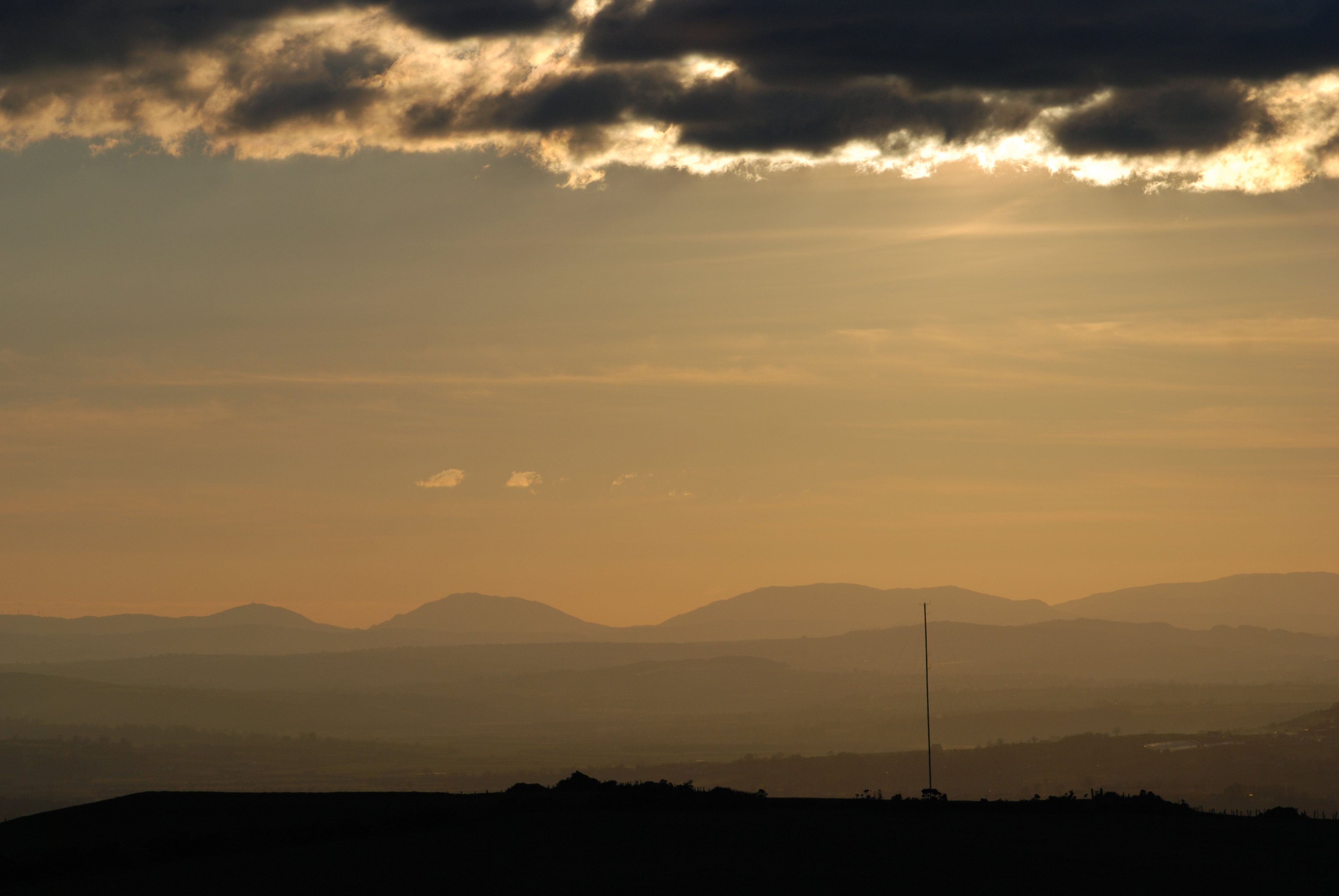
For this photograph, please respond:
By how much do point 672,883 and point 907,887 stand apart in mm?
9596

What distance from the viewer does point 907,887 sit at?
57.1 m

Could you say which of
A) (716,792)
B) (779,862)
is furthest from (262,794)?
(779,862)

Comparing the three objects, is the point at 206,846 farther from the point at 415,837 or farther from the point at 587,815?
the point at 587,815

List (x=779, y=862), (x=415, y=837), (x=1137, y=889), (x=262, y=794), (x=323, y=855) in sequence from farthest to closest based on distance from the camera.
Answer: (x=262, y=794)
(x=415, y=837)
(x=323, y=855)
(x=779, y=862)
(x=1137, y=889)

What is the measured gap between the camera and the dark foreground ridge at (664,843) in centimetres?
6147

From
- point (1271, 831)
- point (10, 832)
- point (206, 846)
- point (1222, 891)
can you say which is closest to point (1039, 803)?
point (1271, 831)

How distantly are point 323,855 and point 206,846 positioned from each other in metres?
8.16

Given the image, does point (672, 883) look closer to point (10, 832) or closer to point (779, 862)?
point (779, 862)

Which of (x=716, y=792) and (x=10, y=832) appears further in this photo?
(x=10, y=832)

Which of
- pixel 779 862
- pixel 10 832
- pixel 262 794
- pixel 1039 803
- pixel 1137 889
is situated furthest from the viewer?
pixel 262 794

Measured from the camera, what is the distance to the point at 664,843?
6888 cm

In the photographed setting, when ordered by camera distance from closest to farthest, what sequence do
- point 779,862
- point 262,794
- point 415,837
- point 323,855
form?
point 779,862 → point 323,855 → point 415,837 → point 262,794

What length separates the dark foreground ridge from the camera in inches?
2420

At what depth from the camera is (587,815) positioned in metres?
78.2
